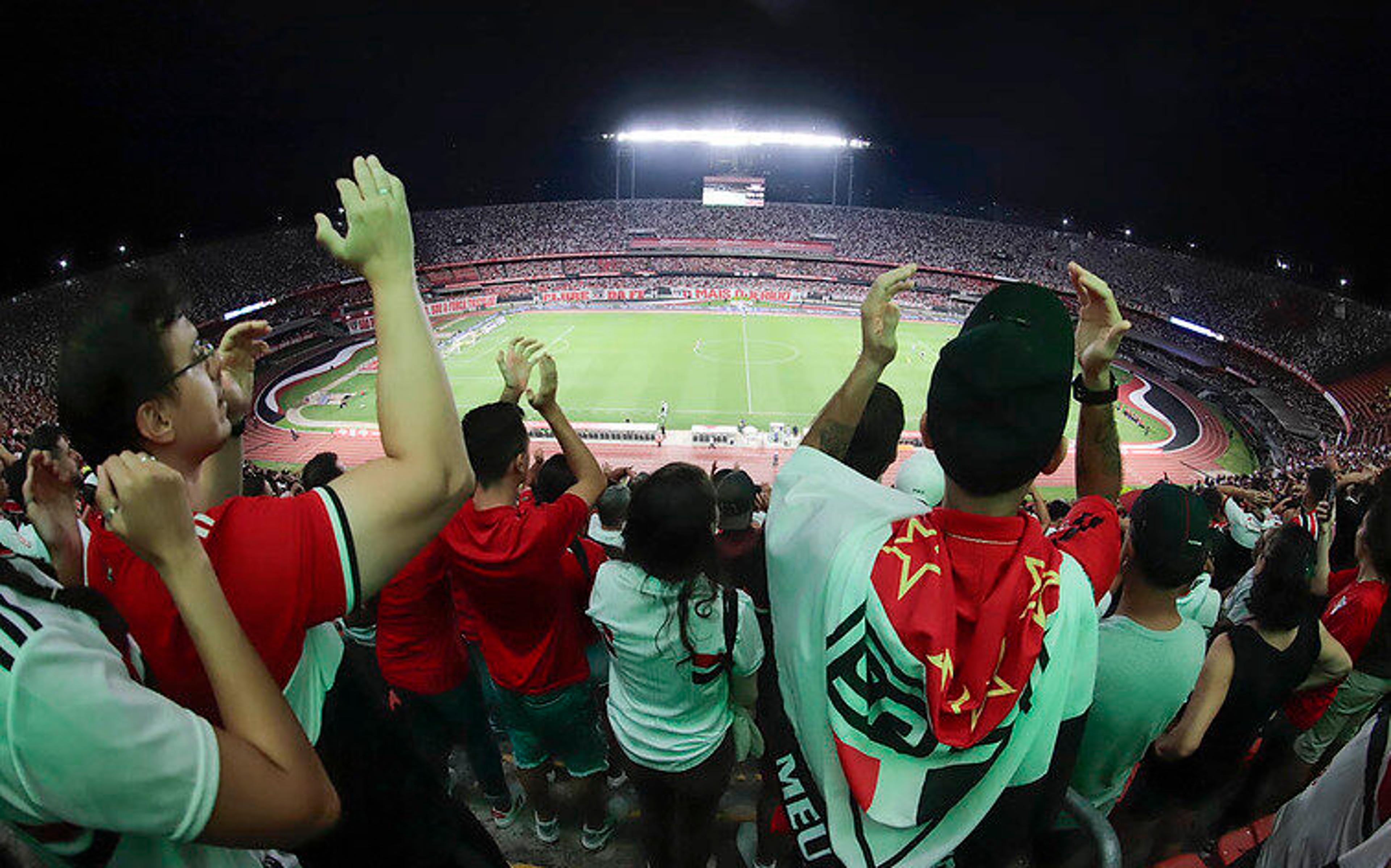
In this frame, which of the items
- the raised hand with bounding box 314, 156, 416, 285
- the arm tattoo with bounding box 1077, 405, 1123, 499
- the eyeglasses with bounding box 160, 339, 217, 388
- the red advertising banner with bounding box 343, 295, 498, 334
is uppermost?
the raised hand with bounding box 314, 156, 416, 285

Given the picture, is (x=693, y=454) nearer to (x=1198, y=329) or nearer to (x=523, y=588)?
(x=523, y=588)

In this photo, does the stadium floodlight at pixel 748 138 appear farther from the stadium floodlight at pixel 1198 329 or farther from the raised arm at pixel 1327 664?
the raised arm at pixel 1327 664

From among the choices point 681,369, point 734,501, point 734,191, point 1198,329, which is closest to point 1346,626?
point 734,501

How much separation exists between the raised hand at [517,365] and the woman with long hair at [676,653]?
45.5 inches

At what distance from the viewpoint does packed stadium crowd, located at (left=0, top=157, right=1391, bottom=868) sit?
4.43 ft

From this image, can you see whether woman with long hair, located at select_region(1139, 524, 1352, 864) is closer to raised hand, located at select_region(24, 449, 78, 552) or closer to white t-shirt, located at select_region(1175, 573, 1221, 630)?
white t-shirt, located at select_region(1175, 573, 1221, 630)

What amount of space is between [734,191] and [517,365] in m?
60.0

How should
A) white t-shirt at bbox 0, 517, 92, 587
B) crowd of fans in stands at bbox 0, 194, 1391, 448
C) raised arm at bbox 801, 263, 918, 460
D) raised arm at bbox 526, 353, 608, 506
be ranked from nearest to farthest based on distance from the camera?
white t-shirt at bbox 0, 517, 92, 587, raised arm at bbox 801, 263, 918, 460, raised arm at bbox 526, 353, 608, 506, crowd of fans in stands at bbox 0, 194, 1391, 448


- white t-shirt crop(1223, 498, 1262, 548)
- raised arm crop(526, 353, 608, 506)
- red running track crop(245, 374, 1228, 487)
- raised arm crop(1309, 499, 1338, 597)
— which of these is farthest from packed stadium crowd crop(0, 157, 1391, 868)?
red running track crop(245, 374, 1228, 487)

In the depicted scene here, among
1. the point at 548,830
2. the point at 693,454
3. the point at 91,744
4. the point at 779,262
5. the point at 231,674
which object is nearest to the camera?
the point at 91,744

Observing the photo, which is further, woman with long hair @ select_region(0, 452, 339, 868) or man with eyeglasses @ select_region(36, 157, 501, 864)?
man with eyeglasses @ select_region(36, 157, 501, 864)

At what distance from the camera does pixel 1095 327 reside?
101 inches

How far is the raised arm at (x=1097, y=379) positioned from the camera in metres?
2.45

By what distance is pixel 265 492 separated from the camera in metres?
7.94
